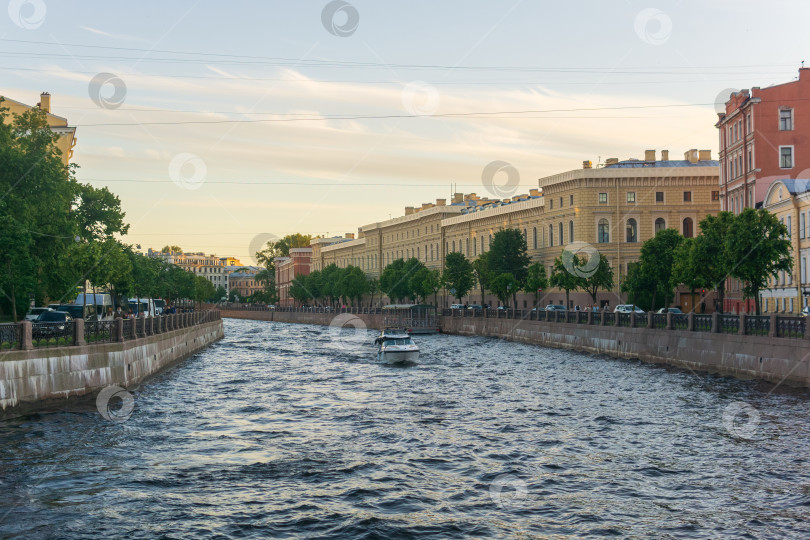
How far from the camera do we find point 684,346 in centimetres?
3850

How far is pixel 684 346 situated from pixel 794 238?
18.2m

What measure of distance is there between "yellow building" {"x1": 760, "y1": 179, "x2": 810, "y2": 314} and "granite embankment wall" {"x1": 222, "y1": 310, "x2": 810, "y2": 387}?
1099cm

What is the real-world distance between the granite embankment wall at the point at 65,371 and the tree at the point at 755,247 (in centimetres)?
2633

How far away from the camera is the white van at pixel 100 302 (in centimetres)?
6103

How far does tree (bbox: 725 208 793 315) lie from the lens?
39906mm

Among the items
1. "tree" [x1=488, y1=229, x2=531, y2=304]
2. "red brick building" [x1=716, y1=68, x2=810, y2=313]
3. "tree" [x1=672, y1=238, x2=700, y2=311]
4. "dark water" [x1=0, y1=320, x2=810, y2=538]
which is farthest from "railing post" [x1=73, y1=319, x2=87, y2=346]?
"tree" [x1=488, y1=229, x2=531, y2=304]

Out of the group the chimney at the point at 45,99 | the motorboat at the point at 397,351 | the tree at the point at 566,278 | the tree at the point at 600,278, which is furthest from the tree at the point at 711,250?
the chimney at the point at 45,99

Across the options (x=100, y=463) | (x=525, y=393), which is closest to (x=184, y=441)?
(x=100, y=463)

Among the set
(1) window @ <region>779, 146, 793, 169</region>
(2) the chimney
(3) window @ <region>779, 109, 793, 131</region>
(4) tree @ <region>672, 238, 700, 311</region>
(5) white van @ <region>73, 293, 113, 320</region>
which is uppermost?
(2) the chimney

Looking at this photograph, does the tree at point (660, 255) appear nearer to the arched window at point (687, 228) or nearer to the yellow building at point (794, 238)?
the yellow building at point (794, 238)

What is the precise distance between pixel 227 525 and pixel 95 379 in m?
15.6

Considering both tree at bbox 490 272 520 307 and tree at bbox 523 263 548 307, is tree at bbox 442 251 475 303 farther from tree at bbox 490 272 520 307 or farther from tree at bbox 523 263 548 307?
tree at bbox 523 263 548 307

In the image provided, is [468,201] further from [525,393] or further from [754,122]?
[525,393]

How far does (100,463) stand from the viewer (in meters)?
18.1
